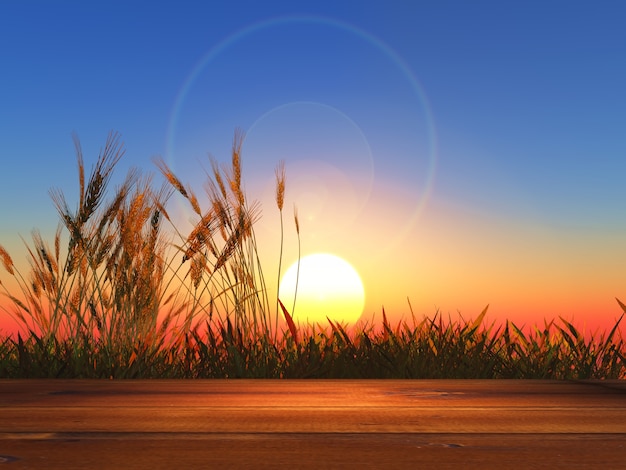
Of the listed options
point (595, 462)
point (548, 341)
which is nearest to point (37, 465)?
point (595, 462)

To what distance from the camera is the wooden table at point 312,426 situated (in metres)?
1.13

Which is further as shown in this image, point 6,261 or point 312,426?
point 6,261

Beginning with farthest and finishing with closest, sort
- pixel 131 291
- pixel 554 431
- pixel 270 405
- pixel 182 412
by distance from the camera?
pixel 131 291 < pixel 270 405 < pixel 182 412 < pixel 554 431

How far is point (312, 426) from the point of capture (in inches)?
54.8

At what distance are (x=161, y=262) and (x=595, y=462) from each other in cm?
355

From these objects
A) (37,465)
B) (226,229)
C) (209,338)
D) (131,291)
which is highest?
(226,229)

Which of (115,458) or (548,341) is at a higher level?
(548,341)

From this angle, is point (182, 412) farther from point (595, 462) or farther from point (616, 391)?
point (616, 391)

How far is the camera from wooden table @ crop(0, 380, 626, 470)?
1.13 m

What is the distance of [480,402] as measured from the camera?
1.76 metres

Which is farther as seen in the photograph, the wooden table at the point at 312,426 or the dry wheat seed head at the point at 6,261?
the dry wheat seed head at the point at 6,261

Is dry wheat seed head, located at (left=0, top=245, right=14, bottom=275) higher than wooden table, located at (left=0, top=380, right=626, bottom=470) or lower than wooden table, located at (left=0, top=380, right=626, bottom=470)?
higher

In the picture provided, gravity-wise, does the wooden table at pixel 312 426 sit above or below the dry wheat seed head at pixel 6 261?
below

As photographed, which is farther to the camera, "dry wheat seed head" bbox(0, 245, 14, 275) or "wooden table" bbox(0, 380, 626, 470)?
"dry wheat seed head" bbox(0, 245, 14, 275)
